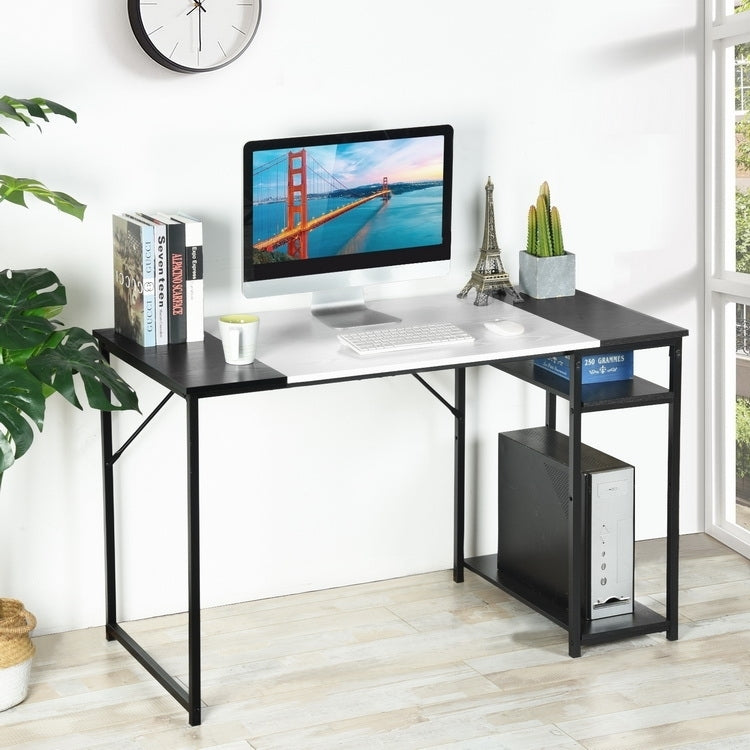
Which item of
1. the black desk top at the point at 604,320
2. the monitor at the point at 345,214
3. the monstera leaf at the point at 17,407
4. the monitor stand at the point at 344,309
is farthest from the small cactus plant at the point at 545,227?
the monstera leaf at the point at 17,407

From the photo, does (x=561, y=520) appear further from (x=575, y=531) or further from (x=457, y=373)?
(x=457, y=373)

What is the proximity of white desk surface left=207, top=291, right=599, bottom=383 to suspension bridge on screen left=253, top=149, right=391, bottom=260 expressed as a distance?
0.20m

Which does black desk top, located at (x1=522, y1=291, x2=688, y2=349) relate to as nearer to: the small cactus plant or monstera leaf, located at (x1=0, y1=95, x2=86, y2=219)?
the small cactus plant

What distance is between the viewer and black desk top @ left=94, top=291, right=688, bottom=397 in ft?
8.77

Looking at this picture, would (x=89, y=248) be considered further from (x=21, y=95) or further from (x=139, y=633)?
(x=139, y=633)

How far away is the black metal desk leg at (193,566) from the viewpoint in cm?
266

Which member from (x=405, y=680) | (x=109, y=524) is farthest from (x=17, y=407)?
(x=405, y=680)

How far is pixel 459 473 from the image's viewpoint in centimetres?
356

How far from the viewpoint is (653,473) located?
3.88m

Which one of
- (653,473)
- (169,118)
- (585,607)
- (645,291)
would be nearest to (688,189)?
(645,291)

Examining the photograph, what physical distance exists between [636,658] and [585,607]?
0.18 meters

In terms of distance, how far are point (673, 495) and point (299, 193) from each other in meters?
1.17

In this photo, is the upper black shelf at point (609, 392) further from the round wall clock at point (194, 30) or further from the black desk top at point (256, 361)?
the round wall clock at point (194, 30)

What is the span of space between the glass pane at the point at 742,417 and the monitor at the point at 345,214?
3.23 ft
